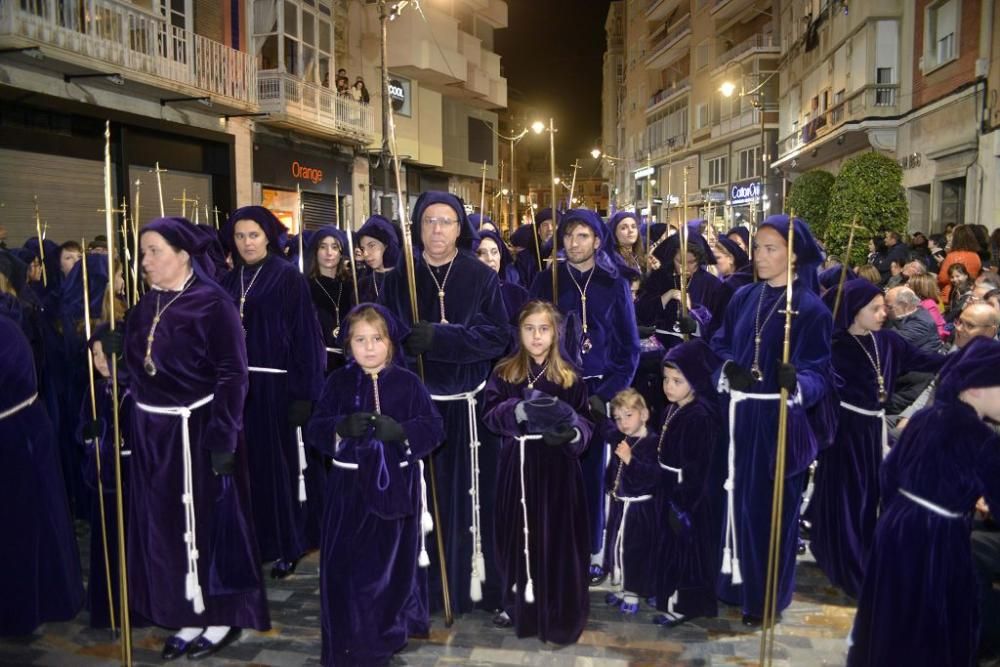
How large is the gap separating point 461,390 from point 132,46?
12414 millimetres

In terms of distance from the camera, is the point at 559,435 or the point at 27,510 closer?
the point at 559,435

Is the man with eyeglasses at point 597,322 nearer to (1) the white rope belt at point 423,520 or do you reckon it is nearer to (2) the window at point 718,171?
(1) the white rope belt at point 423,520

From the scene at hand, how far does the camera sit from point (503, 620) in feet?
14.8

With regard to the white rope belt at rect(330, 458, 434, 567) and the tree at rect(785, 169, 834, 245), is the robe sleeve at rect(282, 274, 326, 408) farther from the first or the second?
the tree at rect(785, 169, 834, 245)

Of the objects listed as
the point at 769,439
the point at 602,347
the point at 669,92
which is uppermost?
the point at 669,92

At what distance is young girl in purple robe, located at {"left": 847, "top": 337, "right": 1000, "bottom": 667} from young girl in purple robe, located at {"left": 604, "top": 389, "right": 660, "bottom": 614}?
151cm

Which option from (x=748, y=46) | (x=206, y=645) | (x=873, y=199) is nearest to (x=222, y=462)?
(x=206, y=645)

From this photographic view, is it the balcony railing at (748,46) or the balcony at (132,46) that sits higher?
the balcony railing at (748,46)

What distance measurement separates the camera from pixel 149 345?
402cm

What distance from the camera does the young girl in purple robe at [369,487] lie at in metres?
3.88

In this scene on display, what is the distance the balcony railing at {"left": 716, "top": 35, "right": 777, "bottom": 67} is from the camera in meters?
34.0

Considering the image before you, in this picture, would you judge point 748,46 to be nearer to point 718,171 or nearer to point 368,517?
point 718,171

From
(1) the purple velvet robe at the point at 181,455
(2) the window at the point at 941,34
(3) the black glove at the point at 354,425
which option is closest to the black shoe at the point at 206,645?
(1) the purple velvet robe at the point at 181,455

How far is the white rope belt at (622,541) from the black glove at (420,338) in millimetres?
1565
